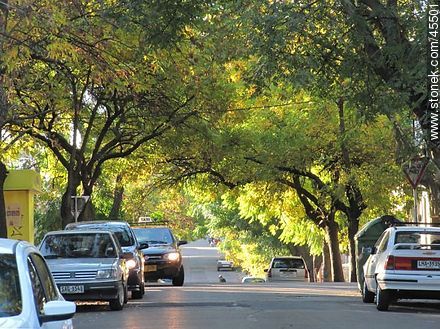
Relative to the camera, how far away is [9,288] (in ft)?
20.4

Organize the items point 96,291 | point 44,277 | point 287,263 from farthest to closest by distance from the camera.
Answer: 1. point 287,263
2. point 96,291
3. point 44,277

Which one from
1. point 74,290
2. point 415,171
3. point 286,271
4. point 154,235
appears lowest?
point 286,271

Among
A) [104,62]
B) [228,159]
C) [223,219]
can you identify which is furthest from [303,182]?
[104,62]

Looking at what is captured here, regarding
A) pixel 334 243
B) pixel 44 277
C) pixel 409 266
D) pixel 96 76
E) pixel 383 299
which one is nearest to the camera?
pixel 44 277

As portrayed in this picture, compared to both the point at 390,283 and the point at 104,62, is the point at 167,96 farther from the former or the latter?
the point at 390,283

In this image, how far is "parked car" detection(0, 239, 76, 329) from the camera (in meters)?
5.89

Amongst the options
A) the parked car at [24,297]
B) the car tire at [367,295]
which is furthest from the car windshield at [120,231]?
the parked car at [24,297]

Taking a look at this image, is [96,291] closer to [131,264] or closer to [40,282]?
[131,264]

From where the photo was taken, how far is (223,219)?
53.2m

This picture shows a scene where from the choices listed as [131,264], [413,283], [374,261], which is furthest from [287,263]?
[413,283]

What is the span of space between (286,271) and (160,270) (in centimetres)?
1171

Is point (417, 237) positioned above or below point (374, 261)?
above

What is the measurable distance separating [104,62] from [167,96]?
27.3ft

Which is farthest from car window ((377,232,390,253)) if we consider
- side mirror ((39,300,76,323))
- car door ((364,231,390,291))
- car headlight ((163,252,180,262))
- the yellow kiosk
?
side mirror ((39,300,76,323))
